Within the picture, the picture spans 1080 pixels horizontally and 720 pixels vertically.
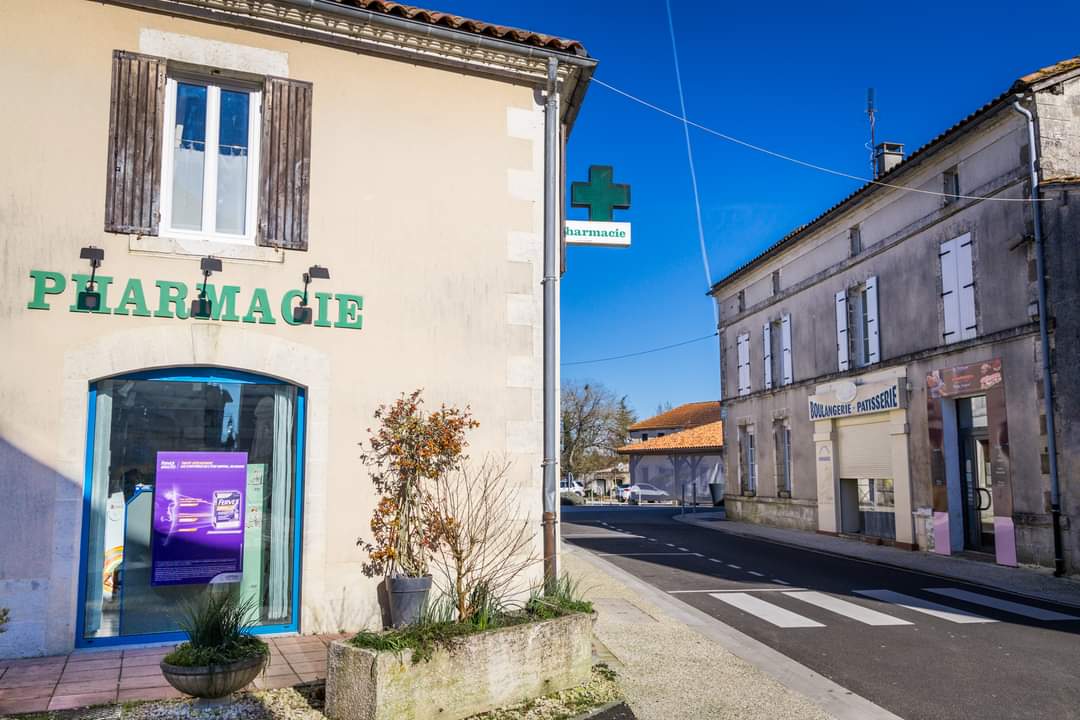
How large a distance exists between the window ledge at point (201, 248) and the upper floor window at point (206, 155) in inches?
2.5

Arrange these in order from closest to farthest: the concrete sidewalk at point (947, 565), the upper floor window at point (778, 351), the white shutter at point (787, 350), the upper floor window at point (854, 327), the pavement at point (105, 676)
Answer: the pavement at point (105, 676) → the concrete sidewalk at point (947, 565) → the upper floor window at point (854, 327) → the white shutter at point (787, 350) → the upper floor window at point (778, 351)

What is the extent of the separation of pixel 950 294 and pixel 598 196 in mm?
8942

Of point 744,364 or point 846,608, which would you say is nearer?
point 846,608

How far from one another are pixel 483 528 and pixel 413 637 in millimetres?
2246

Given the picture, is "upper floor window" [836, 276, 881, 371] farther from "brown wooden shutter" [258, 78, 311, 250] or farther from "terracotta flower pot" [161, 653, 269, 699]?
"terracotta flower pot" [161, 653, 269, 699]

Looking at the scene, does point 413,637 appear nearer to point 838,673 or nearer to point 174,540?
point 174,540

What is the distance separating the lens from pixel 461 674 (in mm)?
4742

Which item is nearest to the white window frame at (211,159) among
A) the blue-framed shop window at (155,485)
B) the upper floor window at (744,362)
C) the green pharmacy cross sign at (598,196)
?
the blue-framed shop window at (155,485)

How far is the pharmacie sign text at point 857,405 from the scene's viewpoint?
52.9 feet

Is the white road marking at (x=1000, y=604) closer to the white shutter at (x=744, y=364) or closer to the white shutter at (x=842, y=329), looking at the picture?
the white shutter at (x=842, y=329)

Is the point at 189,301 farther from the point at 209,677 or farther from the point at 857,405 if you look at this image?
the point at 857,405

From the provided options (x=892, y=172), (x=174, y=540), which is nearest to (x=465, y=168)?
(x=174, y=540)

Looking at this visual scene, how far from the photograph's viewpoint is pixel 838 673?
6.25 metres

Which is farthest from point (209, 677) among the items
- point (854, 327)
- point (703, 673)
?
point (854, 327)
